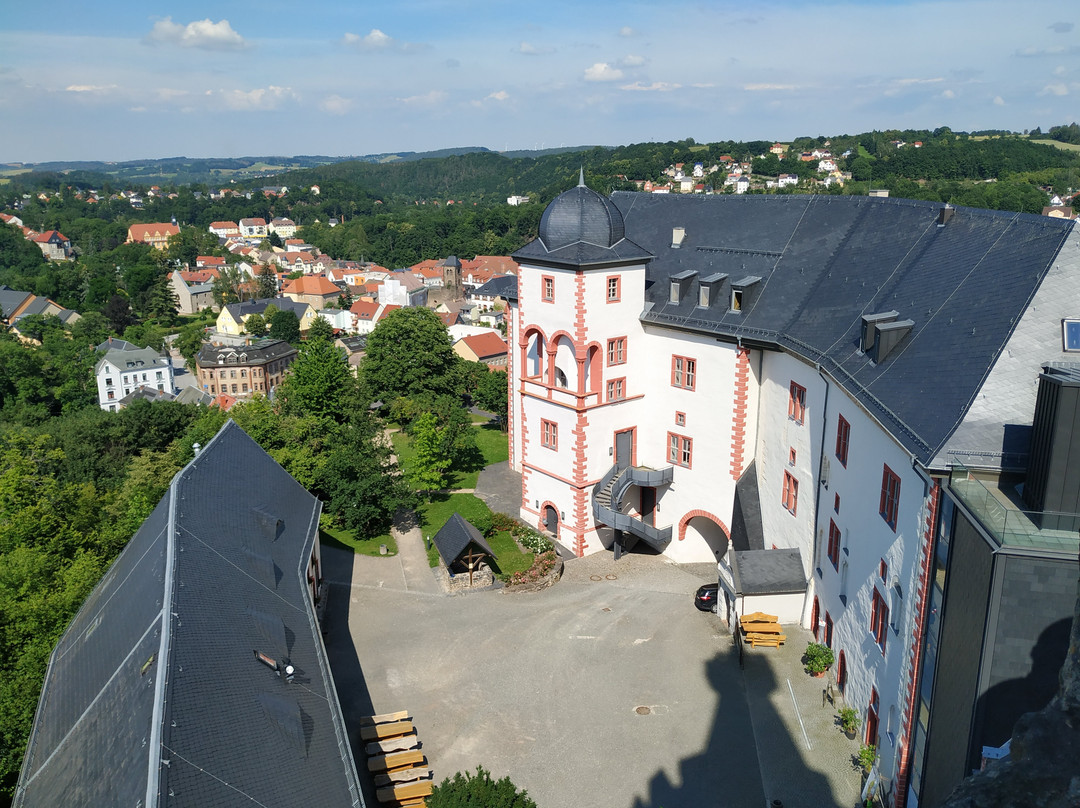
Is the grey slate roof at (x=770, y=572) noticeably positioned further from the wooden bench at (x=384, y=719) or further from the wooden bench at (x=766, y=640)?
the wooden bench at (x=384, y=719)

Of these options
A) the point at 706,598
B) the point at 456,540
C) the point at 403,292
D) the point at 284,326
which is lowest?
the point at 284,326

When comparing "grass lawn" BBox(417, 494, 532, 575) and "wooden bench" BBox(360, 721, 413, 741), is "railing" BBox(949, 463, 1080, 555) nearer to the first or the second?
"wooden bench" BBox(360, 721, 413, 741)

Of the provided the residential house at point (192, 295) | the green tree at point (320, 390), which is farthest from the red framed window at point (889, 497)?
the residential house at point (192, 295)

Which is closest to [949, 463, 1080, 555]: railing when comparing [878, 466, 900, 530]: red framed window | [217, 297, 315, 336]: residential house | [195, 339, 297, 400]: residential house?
[878, 466, 900, 530]: red framed window

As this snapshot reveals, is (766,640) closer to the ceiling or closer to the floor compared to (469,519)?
closer to the ceiling

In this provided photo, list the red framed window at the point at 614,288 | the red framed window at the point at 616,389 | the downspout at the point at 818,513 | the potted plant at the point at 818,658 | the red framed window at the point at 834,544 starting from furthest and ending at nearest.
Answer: the red framed window at the point at 616,389 < the red framed window at the point at 614,288 < the downspout at the point at 818,513 < the potted plant at the point at 818,658 < the red framed window at the point at 834,544

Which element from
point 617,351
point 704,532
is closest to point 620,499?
point 704,532

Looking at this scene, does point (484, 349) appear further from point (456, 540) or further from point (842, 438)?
point (842, 438)
